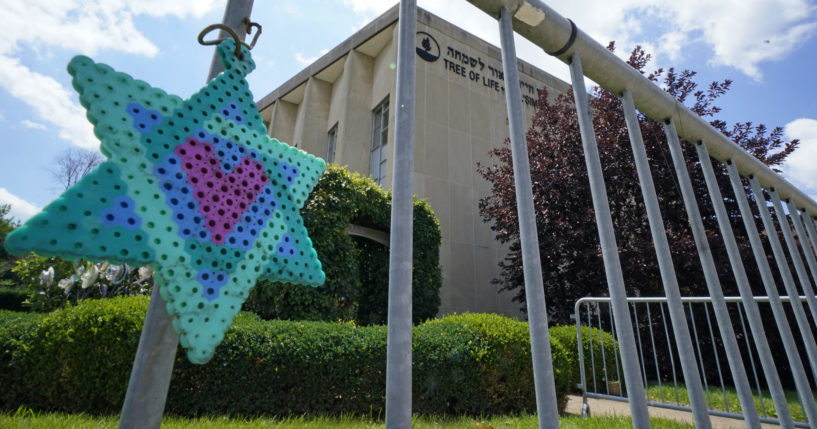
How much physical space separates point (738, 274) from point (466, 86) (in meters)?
10.7

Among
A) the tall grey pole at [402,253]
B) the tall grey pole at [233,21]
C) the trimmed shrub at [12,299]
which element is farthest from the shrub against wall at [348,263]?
the trimmed shrub at [12,299]

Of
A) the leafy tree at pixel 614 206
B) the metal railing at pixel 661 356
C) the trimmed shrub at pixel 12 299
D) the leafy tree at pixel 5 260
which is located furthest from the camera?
the leafy tree at pixel 5 260

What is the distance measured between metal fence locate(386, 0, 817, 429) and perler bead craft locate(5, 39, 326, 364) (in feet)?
1.48

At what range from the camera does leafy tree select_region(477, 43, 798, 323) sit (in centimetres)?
798

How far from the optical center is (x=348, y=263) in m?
7.10

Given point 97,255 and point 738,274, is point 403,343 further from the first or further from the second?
point 738,274

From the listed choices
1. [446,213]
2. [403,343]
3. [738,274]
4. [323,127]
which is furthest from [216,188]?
[323,127]

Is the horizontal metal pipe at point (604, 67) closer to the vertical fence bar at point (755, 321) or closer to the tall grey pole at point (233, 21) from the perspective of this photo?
the vertical fence bar at point (755, 321)

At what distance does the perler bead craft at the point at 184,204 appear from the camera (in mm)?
934

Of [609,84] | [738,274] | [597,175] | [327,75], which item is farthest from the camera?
[327,75]

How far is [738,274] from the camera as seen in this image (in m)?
2.12

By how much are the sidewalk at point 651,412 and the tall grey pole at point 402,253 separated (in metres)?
4.31

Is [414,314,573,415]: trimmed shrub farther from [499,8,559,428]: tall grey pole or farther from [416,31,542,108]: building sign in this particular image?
[416,31,542,108]: building sign

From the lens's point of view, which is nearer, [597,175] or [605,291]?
[597,175]
